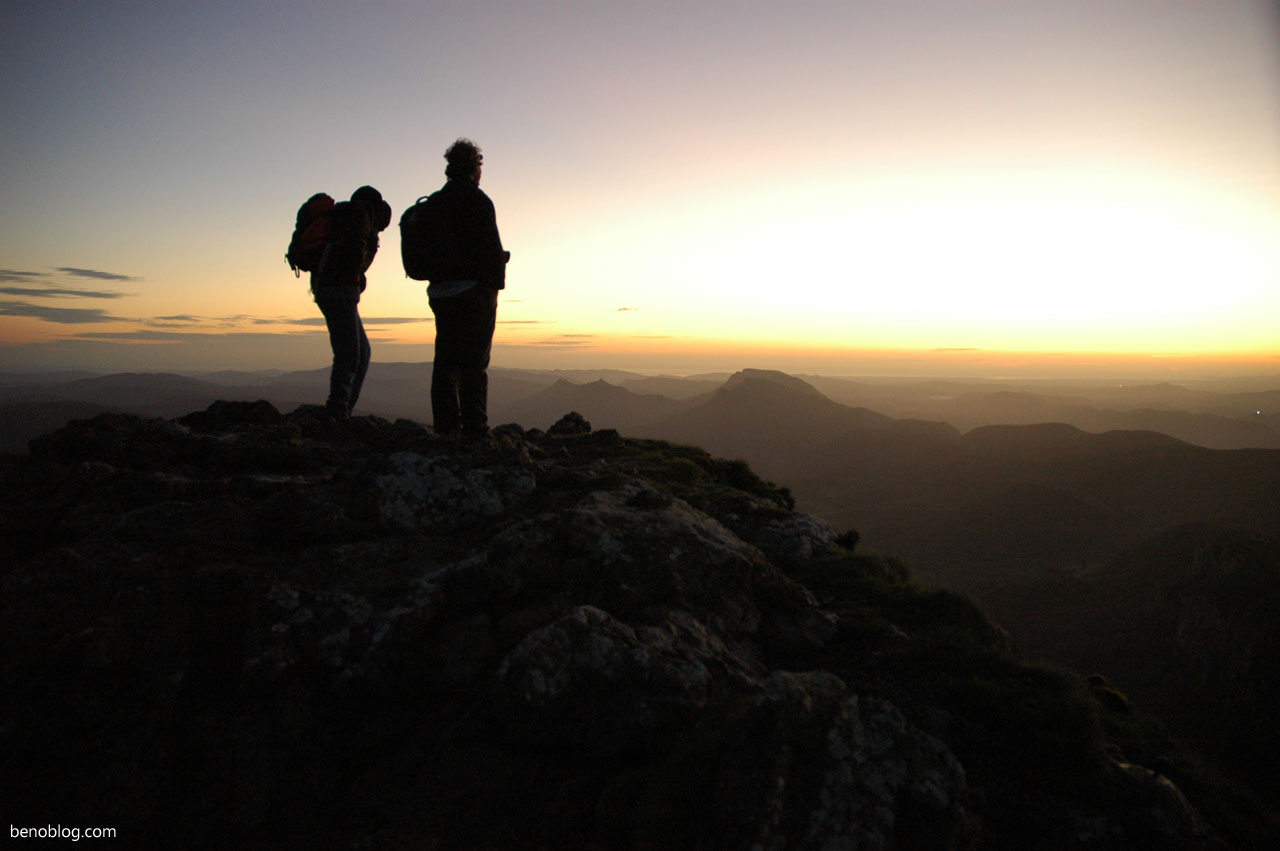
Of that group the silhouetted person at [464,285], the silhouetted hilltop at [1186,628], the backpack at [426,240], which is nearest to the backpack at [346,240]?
the backpack at [426,240]

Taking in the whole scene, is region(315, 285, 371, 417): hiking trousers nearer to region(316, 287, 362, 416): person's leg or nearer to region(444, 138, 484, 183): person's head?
region(316, 287, 362, 416): person's leg

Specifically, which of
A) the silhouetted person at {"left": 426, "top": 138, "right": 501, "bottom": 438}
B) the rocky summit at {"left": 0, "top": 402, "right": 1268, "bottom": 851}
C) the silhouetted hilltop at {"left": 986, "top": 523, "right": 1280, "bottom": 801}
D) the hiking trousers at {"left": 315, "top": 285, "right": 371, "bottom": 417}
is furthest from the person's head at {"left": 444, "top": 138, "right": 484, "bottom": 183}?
the silhouetted hilltop at {"left": 986, "top": 523, "right": 1280, "bottom": 801}

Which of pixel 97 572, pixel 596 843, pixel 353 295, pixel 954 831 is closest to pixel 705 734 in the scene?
pixel 596 843

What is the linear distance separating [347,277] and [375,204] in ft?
4.68

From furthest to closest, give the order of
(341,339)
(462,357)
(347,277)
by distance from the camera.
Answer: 1. (341,339)
2. (347,277)
3. (462,357)

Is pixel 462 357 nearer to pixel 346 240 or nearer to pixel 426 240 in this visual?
pixel 426 240

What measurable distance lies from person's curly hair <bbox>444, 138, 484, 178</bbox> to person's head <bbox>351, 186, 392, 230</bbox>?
231 centimetres

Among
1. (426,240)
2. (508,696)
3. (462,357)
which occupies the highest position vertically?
(426,240)

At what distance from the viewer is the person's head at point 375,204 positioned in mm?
9141

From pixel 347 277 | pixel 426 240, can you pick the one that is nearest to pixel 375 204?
pixel 347 277

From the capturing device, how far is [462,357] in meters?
7.87

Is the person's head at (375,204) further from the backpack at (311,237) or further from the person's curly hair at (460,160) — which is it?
the person's curly hair at (460,160)

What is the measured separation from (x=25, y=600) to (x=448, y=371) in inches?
184

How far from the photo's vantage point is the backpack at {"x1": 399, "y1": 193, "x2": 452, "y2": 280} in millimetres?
7438
